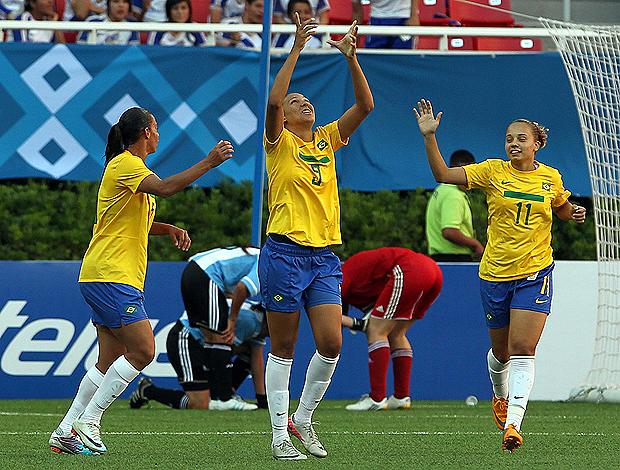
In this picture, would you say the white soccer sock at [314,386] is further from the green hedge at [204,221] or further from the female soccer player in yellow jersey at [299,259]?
the green hedge at [204,221]

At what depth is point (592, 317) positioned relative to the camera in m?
9.80

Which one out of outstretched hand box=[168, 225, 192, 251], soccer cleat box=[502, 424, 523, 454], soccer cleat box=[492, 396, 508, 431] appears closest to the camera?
soccer cleat box=[502, 424, 523, 454]

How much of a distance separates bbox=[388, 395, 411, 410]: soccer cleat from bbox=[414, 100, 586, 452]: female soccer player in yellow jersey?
2387mm

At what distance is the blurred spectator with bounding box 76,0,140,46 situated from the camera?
12.1 meters

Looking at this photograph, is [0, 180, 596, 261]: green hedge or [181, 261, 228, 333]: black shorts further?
[0, 180, 596, 261]: green hedge

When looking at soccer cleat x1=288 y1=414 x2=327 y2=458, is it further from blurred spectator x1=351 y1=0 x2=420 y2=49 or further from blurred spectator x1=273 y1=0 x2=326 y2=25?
blurred spectator x1=351 y1=0 x2=420 y2=49

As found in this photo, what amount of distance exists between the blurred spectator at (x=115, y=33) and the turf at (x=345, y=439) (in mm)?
4959

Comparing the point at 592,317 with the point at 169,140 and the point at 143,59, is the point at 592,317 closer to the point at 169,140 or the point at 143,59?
the point at 169,140

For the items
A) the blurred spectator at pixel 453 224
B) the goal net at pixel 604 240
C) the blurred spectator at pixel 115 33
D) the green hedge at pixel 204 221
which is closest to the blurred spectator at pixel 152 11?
the blurred spectator at pixel 115 33

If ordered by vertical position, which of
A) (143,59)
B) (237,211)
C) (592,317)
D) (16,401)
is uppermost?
(143,59)

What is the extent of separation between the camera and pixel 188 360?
8953mm

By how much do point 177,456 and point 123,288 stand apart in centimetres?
100

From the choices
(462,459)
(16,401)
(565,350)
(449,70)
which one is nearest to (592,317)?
(565,350)

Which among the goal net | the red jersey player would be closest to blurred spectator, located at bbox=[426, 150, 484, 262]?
the red jersey player
